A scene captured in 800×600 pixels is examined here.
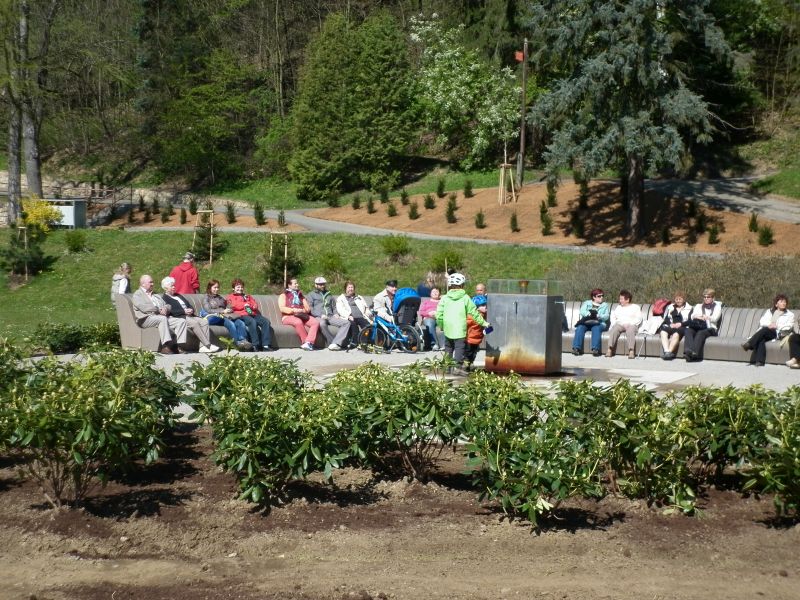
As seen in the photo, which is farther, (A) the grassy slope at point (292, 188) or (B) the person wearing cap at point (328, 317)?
(A) the grassy slope at point (292, 188)

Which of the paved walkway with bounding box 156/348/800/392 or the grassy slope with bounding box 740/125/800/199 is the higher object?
the grassy slope with bounding box 740/125/800/199

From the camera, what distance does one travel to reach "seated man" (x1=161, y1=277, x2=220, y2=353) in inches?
635

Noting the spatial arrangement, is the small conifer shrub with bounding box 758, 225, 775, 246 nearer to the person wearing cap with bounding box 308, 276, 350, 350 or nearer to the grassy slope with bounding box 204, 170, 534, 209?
the person wearing cap with bounding box 308, 276, 350, 350

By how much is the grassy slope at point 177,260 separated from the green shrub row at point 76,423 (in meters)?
18.2

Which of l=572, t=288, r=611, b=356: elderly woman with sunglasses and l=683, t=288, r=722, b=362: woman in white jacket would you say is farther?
l=572, t=288, r=611, b=356: elderly woman with sunglasses

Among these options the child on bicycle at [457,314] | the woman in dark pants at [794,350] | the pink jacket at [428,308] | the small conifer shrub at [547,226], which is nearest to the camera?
the child on bicycle at [457,314]

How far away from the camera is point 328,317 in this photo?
17.8 metres

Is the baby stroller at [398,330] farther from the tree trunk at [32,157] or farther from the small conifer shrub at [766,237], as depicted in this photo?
the tree trunk at [32,157]

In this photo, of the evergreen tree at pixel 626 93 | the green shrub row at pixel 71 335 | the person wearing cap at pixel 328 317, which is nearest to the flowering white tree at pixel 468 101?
the evergreen tree at pixel 626 93

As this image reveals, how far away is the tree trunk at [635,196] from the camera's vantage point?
33.4m

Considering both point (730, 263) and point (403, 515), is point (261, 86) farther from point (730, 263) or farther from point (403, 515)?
point (403, 515)

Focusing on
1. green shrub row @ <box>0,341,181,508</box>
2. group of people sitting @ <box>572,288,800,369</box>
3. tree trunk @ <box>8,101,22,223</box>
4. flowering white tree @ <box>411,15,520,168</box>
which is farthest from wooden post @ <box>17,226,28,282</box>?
flowering white tree @ <box>411,15,520,168</box>

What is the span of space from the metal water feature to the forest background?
20.4 metres

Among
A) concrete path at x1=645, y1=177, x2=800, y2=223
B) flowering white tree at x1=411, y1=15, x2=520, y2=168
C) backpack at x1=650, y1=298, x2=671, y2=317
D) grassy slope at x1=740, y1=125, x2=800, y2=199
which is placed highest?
flowering white tree at x1=411, y1=15, x2=520, y2=168
